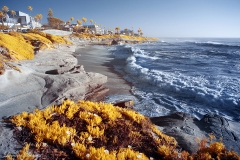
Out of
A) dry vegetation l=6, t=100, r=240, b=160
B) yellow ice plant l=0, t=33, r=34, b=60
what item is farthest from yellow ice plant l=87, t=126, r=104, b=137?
yellow ice plant l=0, t=33, r=34, b=60

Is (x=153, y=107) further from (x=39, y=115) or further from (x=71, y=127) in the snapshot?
(x=39, y=115)

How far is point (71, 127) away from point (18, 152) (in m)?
1.12

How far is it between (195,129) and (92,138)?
12.2 feet

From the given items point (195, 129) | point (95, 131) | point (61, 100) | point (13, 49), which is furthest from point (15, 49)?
point (195, 129)

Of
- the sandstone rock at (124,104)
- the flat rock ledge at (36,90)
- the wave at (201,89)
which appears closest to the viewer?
the flat rock ledge at (36,90)

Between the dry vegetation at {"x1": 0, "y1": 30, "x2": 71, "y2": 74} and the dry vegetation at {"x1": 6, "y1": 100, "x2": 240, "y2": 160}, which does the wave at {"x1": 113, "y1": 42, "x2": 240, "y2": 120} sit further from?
the dry vegetation at {"x1": 0, "y1": 30, "x2": 71, "y2": 74}

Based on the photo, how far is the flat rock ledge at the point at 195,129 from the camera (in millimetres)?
4285

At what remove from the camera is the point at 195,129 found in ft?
17.0

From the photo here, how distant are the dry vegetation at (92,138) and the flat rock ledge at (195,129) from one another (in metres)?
0.43

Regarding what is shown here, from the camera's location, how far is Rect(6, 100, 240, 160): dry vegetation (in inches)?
116

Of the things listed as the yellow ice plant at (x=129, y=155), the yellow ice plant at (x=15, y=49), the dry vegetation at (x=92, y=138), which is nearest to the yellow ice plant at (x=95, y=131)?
the dry vegetation at (x=92, y=138)

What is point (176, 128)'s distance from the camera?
199 inches

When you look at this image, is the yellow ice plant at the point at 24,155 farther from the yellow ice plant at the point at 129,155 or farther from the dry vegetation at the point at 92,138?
the yellow ice plant at the point at 129,155

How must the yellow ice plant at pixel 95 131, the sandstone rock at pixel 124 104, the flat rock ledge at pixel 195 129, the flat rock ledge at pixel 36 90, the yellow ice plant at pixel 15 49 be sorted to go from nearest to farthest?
the yellow ice plant at pixel 95 131 → the flat rock ledge at pixel 195 129 → the flat rock ledge at pixel 36 90 → the sandstone rock at pixel 124 104 → the yellow ice plant at pixel 15 49
